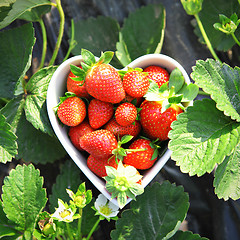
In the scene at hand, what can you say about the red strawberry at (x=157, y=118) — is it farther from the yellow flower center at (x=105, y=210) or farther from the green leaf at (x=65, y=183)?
the green leaf at (x=65, y=183)

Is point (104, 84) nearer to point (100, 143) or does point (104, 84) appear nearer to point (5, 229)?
point (100, 143)

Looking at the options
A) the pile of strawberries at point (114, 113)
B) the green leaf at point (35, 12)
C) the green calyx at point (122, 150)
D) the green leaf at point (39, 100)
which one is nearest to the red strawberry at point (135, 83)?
the pile of strawberries at point (114, 113)

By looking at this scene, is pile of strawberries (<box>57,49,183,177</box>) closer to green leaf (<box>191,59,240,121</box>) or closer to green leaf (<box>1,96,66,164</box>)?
green leaf (<box>191,59,240,121</box>)

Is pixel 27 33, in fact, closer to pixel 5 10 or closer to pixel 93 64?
pixel 5 10

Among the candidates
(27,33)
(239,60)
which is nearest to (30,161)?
(27,33)

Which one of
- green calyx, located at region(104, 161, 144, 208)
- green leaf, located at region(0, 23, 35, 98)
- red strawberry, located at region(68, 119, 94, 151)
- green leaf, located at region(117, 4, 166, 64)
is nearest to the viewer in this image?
green calyx, located at region(104, 161, 144, 208)

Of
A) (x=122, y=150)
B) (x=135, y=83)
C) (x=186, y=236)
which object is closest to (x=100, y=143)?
(x=122, y=150)

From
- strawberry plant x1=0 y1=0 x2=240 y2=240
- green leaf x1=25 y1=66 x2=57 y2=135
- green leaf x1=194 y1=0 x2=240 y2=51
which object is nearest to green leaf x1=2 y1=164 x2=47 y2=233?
strawberry plant x1=0 y1=0 x2=240 y2=240
